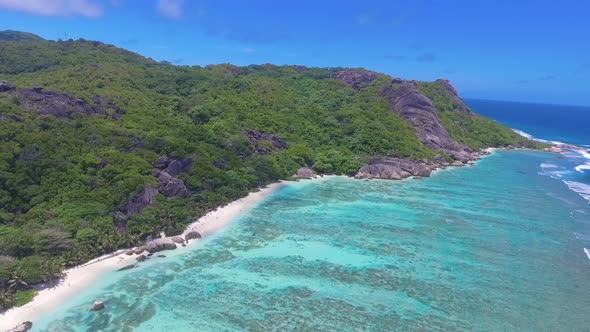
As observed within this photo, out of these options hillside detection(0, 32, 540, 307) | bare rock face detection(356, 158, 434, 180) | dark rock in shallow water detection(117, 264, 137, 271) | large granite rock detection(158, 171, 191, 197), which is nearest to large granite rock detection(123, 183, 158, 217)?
hillside detection(0, 32, 540, 307)

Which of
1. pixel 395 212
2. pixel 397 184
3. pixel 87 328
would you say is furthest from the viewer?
pixel 397 184

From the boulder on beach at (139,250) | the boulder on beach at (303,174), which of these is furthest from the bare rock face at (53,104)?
the boulder on beach at (139,250)

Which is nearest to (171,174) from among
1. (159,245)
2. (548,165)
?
(159,245)

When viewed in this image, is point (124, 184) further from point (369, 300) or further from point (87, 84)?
point (87, 84)

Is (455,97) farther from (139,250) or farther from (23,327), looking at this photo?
(23,327)

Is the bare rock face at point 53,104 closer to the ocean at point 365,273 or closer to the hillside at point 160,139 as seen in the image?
the hillside at point 160,139

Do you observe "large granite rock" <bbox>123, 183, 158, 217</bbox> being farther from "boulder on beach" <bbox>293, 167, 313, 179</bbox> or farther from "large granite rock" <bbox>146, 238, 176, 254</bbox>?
"boulder on beach" <bbox>293, 167, 313, 179</bbox>

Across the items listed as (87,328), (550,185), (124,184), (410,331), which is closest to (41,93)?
(124,184)
